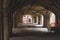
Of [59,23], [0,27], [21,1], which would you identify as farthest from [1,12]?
[59,23]

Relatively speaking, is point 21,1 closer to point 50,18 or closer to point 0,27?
point 0,27

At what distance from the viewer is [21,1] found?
17.0 metres

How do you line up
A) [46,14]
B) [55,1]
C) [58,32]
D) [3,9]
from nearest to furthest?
[3,9], [55,1], [58,32], [46,14]

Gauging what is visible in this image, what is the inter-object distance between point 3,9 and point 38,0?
8109 millimetres

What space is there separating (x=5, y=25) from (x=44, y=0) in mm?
7674

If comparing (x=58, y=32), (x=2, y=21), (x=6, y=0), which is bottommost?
(x=58, y=32)

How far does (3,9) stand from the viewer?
30.8ft

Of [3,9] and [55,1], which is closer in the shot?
[3,9]

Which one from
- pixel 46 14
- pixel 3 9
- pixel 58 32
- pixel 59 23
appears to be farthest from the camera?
pixel 46 14

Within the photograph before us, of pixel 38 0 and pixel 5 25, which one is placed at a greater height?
pixel 38 0

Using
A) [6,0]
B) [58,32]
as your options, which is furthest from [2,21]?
[58,32]

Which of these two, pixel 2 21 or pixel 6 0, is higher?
pixel 6 0

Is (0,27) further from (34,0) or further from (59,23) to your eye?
(59,23)

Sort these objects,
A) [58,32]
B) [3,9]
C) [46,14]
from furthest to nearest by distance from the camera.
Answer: [46,14]
[58,32]
[3,9]
